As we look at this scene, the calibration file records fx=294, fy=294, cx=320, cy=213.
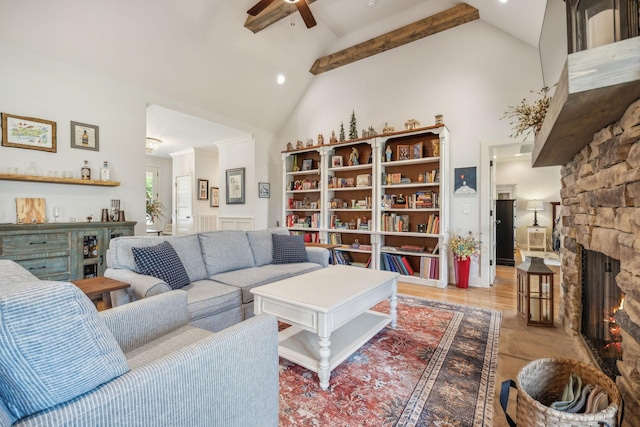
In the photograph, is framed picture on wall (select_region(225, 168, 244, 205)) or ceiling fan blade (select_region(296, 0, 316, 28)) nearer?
ceiling fan blade (select_region(296, 0, 316, 28))

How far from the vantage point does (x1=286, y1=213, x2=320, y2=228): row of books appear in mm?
5195

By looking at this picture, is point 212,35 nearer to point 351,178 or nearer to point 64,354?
point 351,178

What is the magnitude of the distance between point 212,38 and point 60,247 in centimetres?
313

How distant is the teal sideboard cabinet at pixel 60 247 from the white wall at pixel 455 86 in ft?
13.0

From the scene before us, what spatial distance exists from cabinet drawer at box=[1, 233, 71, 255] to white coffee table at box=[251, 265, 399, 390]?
2529mm

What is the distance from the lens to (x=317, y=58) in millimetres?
5312

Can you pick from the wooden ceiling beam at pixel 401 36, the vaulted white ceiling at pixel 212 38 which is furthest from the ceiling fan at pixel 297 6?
the wooden ceiling beam at pixel 401 36

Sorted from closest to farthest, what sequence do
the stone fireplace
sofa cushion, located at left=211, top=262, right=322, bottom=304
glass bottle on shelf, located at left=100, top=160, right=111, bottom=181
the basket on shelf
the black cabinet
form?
the basket on shelf → the stone fireplace → sofa cushion, located at left=211, top=262, right=322, bottom=304 → glass bottle on shelf, located at left=100, top=160, right=111, bottom=181 → the black cabinet

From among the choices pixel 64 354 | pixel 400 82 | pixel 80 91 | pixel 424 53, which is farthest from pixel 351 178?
pixel 64 354

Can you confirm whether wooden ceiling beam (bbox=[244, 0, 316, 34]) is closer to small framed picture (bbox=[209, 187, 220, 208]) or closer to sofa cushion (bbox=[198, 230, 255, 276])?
sofa cushion (bbox=[198, 230, 255, 276])

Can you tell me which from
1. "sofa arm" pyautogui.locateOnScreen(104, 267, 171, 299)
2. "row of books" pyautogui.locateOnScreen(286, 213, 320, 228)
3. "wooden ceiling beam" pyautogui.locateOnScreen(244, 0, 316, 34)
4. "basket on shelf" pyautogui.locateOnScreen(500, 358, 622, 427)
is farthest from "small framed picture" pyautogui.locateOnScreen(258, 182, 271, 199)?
"basket on shelf" pyautogui.locateOnScreen(500, 358, 622, 427)

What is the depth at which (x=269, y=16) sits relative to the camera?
12.4 ft

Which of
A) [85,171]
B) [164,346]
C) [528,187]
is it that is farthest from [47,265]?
[528,187]

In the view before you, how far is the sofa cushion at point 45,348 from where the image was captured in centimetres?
65
